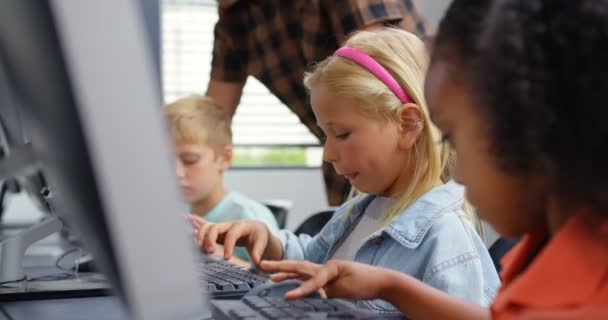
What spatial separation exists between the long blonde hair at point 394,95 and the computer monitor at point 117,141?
29.1 inches

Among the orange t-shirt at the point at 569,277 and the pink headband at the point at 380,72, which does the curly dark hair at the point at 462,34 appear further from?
the pink headband at the point at 380,72

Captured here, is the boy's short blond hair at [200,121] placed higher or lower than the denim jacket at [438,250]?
lower

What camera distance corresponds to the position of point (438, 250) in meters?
0.94

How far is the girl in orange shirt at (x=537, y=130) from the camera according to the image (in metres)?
0.47

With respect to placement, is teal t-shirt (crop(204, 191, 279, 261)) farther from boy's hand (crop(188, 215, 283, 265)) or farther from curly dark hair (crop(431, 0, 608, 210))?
→ curly dark hair (crop(431, 0, 608, 210))

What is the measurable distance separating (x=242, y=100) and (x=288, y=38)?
171 cm

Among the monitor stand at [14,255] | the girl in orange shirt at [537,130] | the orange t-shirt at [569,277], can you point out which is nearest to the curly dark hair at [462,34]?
the girl in orange shirt at [537,130]

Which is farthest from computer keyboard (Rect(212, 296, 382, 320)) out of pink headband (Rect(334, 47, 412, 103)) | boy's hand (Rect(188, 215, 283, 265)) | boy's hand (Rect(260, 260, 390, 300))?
pink headband (Rect(334, 47, 412, 103))

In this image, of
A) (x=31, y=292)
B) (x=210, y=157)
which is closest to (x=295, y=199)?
(x=210, y=157)

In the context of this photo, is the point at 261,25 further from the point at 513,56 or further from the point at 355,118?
the point at 513,56

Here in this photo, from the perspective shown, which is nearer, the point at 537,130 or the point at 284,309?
the point at 537,130

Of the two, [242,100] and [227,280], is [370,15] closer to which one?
[227,280]

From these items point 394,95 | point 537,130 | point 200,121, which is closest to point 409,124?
point 394,95

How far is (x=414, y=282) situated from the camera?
2.40 feet
